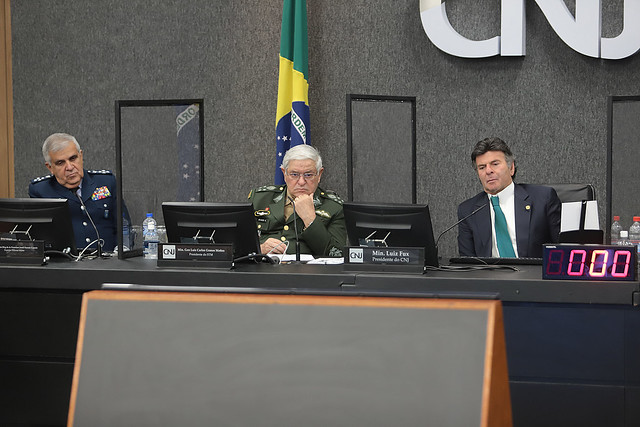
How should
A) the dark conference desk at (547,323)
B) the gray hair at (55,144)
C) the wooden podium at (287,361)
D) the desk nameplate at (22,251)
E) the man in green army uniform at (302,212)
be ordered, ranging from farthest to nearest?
the gray hair at (55,144) → the man in green army uniform at (302,212) → the desk nameplate at (22,251) → the dark conference desk at (547,323) → the wooden podium at (287,361)

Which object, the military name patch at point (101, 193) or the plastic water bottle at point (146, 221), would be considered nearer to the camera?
the plastic water bottle at point (146, 221)

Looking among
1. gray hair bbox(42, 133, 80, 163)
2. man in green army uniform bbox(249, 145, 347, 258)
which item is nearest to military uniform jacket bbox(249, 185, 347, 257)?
man in green army uniform bbox(249, 145, 347, 258)

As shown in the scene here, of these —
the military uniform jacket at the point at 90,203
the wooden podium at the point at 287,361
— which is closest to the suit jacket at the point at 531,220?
the military uniform jacket at the point at 90,203

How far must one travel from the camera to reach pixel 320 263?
8.98 feet

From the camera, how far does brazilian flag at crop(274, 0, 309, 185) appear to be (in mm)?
4141

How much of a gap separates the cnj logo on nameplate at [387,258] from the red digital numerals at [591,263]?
0.42 meters

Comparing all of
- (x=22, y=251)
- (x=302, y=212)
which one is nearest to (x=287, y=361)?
(x=22, y=251)

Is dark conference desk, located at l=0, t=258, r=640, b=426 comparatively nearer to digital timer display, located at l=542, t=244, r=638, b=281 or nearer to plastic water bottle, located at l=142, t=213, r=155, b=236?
digital timer display, located at l=542, t=244, r=638, b=281

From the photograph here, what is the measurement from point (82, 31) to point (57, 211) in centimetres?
228

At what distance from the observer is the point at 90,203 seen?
11.6 feet

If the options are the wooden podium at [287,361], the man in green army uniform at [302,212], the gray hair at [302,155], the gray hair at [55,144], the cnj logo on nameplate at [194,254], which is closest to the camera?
the wooden podium at [287,361]

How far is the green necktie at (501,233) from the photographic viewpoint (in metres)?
3.25

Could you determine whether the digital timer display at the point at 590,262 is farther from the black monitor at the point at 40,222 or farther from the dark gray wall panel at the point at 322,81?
the dark gray wall panel at the point at 322,81

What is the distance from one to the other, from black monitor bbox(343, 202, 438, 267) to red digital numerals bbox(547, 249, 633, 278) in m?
0.41
